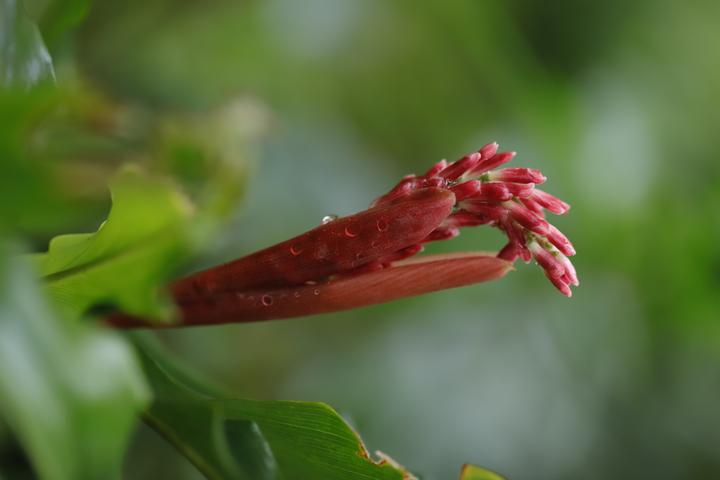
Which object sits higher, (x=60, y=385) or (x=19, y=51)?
(x=19, y=51)

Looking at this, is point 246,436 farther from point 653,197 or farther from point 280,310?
point 653,197

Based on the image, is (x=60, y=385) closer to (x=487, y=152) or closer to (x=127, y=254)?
(x=127, y=254)

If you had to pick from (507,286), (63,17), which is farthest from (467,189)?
(507,286)

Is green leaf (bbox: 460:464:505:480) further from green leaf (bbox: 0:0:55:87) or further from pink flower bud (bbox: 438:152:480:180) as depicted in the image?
green leaf (bbox: 0:0:55:87)

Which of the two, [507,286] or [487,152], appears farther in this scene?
[507,286]

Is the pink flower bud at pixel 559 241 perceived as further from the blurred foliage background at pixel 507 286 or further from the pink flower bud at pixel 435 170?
the blurred foliage background at pixel 507 286

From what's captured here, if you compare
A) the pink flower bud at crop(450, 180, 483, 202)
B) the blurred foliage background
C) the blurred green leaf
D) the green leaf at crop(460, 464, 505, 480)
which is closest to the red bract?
the pink flower bud at crop(450, 180, 483, 202)

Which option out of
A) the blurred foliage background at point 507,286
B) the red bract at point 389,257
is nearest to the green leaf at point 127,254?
the red bract at point 389,257

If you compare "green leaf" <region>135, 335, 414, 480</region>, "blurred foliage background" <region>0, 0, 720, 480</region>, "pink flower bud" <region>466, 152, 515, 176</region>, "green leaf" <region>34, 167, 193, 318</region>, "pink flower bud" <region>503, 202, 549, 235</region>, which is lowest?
"green leaf" <region>135, 335, 414, 480</region>
